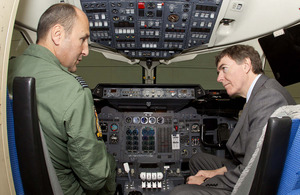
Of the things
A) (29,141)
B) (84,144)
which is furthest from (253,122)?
(29,141)

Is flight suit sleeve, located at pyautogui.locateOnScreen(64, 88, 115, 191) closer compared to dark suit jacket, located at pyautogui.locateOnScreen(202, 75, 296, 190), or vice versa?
flight suit sleeve, located at pyautogui.locateOnScreen(64, 88, 115, 191)

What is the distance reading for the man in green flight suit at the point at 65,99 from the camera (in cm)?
86

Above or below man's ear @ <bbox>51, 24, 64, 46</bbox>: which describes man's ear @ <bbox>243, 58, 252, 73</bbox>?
below

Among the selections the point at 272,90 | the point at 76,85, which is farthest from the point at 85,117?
the point at 272,90

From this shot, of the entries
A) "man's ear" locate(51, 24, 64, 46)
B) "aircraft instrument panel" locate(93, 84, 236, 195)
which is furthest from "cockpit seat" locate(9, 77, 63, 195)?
"aircraft instrument panel" locate(93, 84, 236, 195)

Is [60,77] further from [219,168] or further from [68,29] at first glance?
[219,168]

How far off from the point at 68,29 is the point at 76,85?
35 centimetres

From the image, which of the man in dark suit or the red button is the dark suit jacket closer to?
the man in dark suit

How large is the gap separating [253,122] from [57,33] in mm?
1204

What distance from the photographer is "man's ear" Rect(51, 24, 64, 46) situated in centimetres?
102

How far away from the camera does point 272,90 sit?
3.89 feet

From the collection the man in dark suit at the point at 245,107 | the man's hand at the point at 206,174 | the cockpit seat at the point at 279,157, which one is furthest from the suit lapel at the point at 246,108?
the cockpit seat at the point at 279,157

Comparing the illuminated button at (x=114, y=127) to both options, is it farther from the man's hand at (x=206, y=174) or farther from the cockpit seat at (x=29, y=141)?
the cockpit seat at (x=29, y=141)

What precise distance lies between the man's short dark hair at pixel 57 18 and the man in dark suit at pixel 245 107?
1.15m
